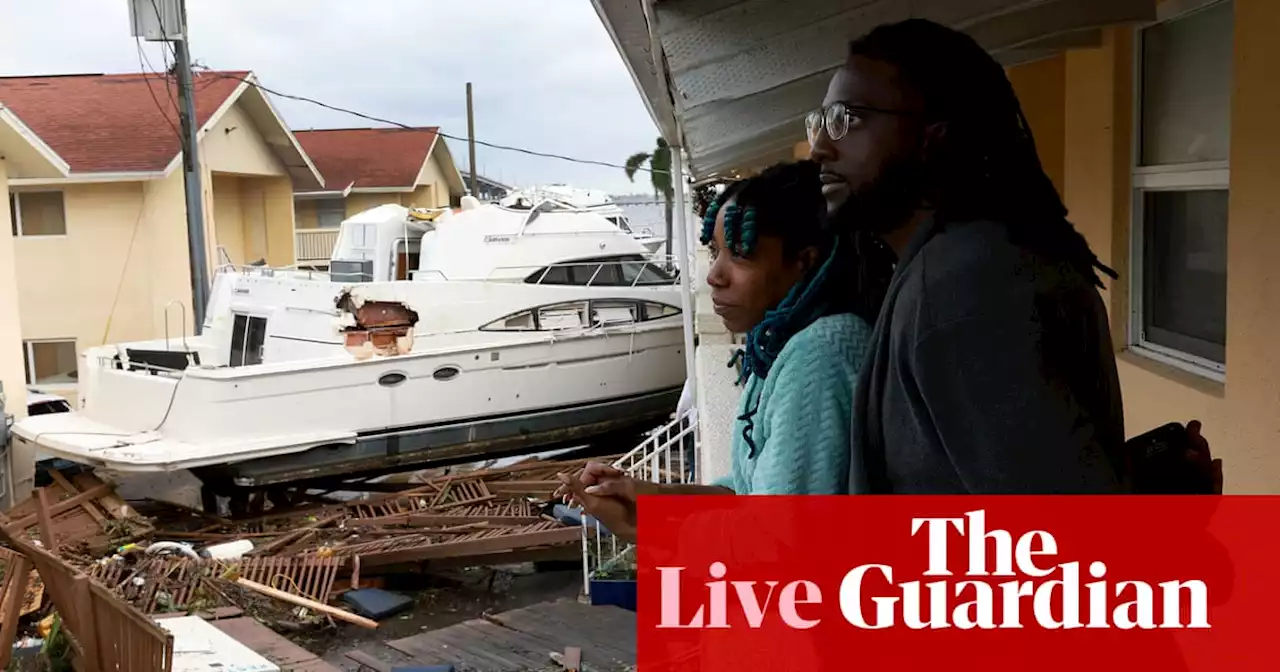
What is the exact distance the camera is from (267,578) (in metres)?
9.53

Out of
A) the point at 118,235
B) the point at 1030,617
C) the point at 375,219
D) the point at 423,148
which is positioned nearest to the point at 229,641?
the point at 1030,617

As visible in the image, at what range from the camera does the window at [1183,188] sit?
3143 millimetres

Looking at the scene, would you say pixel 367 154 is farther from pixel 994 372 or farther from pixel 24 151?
pixel 994 372

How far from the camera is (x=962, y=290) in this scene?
1.22 meters

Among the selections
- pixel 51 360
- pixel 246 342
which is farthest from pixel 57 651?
pixel 51 360

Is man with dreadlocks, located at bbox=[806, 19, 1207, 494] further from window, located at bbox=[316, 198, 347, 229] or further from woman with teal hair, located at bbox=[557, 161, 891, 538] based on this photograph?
window, located at bbox=[316, 198, 347, 229]

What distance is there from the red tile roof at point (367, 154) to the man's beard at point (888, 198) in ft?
84.2

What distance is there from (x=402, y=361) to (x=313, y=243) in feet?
44.4

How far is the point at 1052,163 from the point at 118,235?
1833cm

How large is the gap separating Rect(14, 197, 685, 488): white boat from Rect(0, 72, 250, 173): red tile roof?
5231mm

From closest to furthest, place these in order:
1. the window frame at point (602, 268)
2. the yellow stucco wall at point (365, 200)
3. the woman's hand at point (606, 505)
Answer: the woman's hand at point (606, 505), the window frame at point (602, 268), the yellow stucco wall at point (365, 200)

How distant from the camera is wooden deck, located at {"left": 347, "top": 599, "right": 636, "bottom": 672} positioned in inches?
252

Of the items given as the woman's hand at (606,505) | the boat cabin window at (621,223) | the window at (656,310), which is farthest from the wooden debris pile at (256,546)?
the woman's hand at (606,505)

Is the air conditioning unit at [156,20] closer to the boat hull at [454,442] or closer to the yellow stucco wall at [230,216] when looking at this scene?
the boat hull at [454,442]
